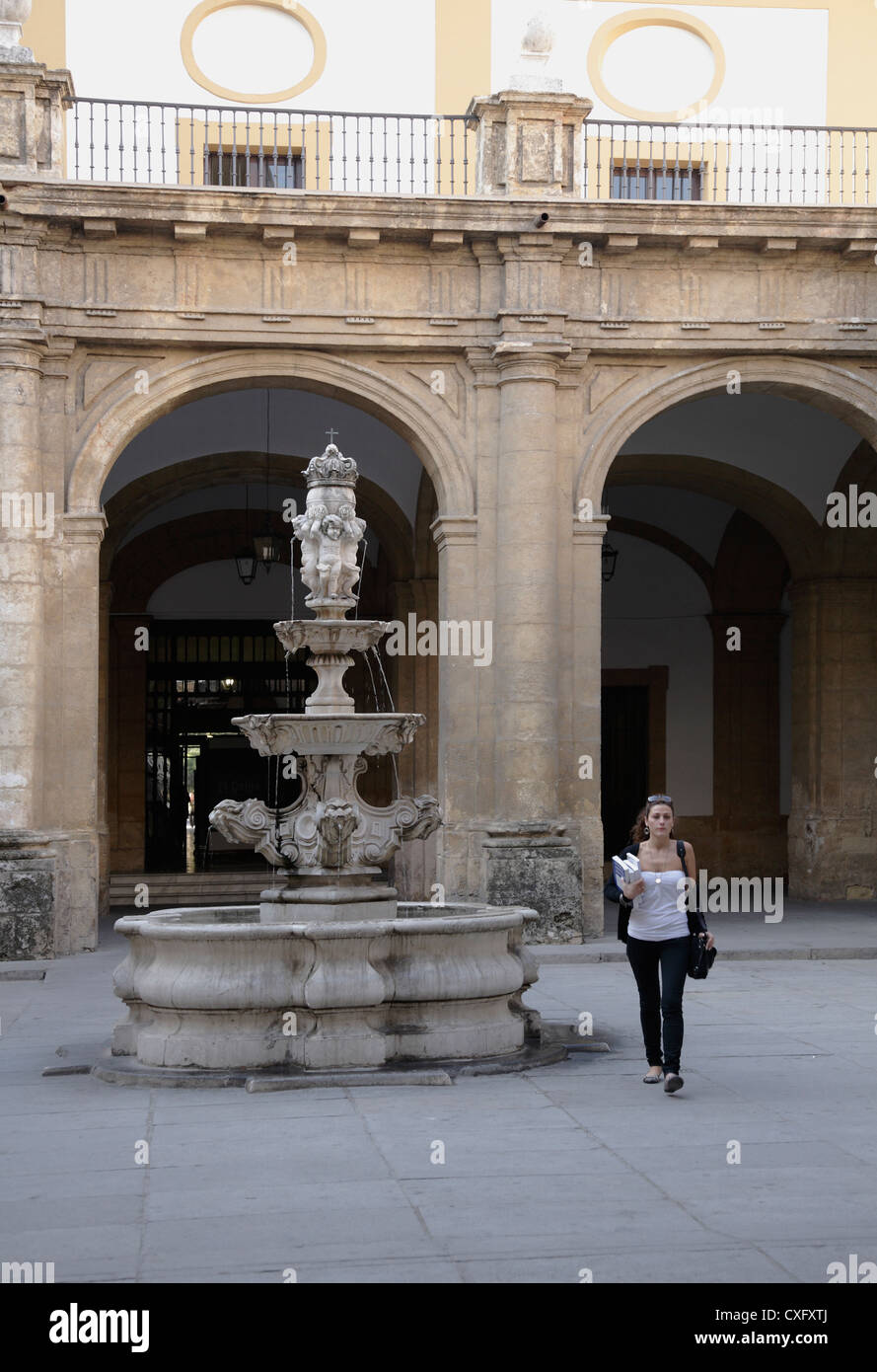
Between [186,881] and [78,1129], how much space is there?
1421 centimetres

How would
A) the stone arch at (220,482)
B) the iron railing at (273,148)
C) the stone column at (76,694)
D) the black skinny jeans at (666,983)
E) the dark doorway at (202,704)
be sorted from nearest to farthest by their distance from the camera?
the black skinny jeans at (666,983) < the stone column at (76,694) < the iron railing at (273,148) < the stone arch at (220,482) < the dark doorway at (202,704)

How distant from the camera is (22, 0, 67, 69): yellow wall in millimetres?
17641

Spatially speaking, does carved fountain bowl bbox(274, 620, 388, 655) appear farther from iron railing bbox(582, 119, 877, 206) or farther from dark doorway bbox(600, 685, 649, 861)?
dark doorway bbox(600, 685, 649, 861)

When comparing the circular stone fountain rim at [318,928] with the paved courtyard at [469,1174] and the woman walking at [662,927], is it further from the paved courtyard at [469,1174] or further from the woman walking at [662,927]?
the woman walking at [662,927]

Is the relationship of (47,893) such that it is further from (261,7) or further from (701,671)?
(701,671)

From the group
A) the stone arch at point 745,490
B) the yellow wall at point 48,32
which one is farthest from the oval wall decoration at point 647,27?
the yellow wall at point 48,32

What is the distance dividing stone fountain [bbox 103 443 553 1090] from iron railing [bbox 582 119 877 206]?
992cm

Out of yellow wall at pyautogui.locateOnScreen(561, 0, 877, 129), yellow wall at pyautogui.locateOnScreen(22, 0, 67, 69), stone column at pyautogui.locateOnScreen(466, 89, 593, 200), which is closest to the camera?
stone column at pyautogui.locateOnScreen(466, 89, 593, 200)

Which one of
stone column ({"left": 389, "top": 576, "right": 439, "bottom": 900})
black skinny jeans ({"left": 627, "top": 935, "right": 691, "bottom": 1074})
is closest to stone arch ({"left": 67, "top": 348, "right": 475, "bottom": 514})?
stone column ({"left": 389, "top": 576, "right": 439, "bottom": 900})

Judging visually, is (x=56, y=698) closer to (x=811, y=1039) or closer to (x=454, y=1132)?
(x=811, y=1039)

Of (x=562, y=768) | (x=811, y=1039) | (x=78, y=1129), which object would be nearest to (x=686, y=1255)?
(x=78, y=1129)

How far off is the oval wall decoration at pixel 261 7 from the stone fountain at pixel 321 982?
1079 cm

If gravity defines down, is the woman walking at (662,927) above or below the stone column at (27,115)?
below

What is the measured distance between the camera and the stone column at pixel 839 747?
19.6m
